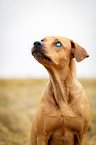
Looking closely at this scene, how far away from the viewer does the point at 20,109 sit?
9117 mm

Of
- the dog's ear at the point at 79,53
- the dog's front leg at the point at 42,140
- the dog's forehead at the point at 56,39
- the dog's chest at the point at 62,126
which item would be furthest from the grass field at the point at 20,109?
the dog's forehead at the point at 56,39

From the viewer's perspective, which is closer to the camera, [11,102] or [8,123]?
[8,123]

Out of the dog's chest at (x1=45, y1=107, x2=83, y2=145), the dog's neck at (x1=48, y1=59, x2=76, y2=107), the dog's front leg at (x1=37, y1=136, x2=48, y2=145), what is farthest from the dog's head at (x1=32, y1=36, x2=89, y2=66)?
the dog's front leg at (x1=37, y1=136, x2=48, y2=145)

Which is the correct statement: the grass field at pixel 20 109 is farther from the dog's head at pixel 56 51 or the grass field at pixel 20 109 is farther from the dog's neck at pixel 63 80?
the dog's head at pixel 56 51

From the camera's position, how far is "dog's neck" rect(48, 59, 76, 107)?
3.75 metres

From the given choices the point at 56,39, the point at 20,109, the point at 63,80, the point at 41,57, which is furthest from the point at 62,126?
the point at 20,109

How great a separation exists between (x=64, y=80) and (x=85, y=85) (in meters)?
10.1

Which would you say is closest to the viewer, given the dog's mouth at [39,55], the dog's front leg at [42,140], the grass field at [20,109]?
the dog's mouth at [39,55]

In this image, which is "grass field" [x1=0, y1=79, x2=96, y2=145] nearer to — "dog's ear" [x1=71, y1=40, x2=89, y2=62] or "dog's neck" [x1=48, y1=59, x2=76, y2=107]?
"dog's neck" [x1=48, y1=59, x2=76, y2=107]

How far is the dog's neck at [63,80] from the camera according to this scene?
12.3 feet

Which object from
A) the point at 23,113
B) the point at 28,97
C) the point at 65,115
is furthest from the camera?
the point at 28,97

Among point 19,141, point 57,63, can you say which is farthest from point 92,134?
point 57,63

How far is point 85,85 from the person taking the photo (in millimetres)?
13648

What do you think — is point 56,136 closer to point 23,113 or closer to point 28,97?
point 23,113
